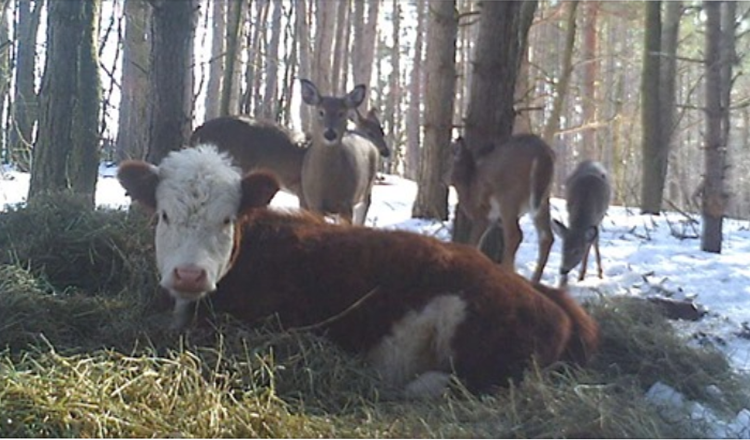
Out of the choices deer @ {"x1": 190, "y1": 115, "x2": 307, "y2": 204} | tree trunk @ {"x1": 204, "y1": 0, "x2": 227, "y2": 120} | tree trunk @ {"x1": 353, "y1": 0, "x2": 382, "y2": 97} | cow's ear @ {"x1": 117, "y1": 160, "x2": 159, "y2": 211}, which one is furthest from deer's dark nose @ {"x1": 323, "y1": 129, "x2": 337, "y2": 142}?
tree trunk @ {"x1": 204, "y1": 0, "x2": 227, "y2": 120}

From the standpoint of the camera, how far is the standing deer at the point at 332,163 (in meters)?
11.6

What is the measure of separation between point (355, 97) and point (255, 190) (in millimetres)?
7101

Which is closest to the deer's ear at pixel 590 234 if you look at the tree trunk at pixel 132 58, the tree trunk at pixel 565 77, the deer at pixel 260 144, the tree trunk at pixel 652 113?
the deer at pixel 260 144

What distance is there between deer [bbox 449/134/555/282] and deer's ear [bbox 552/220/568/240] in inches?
9.1

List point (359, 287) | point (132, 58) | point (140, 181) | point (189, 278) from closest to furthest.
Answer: point (189, 278)
point (359, 287)
point (140, 181)
point (132, 58)

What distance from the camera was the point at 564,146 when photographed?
49719 mm

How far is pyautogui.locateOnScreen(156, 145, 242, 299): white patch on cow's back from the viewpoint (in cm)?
522

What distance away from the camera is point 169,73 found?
830cm

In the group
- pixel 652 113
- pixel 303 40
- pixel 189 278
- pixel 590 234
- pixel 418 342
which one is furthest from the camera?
→ pixel 303 40

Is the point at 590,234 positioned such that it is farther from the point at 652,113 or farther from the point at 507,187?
the point at 652,113

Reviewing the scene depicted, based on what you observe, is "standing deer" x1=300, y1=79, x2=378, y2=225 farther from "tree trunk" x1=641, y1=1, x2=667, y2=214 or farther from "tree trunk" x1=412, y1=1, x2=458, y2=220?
"tree trunk" x1=641, y1=1, x2=667, y2=214

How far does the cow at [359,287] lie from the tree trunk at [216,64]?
2236 cm

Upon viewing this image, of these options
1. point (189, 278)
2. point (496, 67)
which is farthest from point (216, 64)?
point (189, 278)

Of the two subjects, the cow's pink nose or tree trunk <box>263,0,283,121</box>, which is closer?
the cow's pink nose
